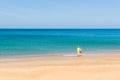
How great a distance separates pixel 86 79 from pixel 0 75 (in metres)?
3.27

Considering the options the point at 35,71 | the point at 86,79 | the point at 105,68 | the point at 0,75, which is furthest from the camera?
the point at 105,68

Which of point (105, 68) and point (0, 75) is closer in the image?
point (0, 75)

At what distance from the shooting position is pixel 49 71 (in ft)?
32.6

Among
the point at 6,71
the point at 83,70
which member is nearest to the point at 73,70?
the point at 83,70

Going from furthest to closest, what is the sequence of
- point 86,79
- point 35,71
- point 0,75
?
point 35,71 < point 0,75 < point 86,79

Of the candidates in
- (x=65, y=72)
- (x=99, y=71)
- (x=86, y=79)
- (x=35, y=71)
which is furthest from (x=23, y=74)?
(x=99, y=71)

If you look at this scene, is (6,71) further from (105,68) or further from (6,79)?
(105,68)

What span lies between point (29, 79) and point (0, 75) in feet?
4.19

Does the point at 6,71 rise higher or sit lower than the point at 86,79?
higher

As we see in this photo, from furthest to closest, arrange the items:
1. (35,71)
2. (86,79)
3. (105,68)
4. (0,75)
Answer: (105,68) → (35,71) → (0,75) → (86,79)

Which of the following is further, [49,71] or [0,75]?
[49,71]

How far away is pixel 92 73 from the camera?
9.61 metres

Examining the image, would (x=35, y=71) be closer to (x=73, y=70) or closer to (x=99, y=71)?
(x=73, y=70)

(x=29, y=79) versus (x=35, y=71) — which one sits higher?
(x=35, y=71)
